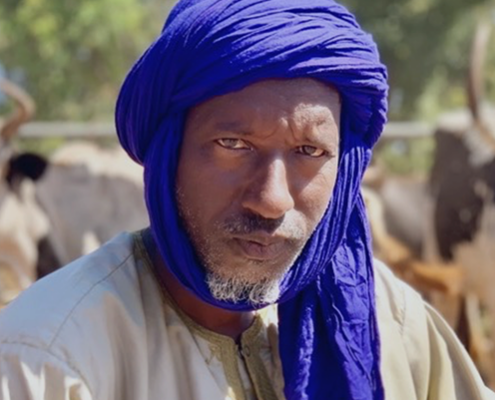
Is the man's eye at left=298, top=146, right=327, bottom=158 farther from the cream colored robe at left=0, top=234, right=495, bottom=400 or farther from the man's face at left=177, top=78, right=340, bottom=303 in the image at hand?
the cream colored robe at left=0, top=234, right=495, bottom=400

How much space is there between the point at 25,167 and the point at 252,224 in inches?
216

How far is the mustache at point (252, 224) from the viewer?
6.72 ft

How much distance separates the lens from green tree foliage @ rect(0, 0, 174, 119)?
924cm

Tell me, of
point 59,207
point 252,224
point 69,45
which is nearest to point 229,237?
point 252,224

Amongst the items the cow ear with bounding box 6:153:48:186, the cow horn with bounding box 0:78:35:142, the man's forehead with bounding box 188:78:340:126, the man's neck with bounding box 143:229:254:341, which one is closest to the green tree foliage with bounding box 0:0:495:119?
the cow horn with bounding box 0:78:35:142

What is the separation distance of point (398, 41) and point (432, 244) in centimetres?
848

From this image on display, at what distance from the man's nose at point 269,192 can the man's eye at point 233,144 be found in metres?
0.04

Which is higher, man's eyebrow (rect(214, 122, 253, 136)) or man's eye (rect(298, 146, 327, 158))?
man's eyebrow (rect(214, 122, 253, 136))

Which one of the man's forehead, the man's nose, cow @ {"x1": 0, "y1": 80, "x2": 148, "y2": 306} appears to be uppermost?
the man's forehead

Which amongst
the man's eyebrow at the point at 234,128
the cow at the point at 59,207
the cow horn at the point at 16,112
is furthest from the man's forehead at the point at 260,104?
the cow horn at the point at 16,112

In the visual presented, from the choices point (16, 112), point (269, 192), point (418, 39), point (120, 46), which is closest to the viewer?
point (269, 192)

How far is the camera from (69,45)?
994 cm

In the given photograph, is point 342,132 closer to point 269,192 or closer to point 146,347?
point 269,192

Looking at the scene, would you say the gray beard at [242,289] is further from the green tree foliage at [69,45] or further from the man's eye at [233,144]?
the green tree foliage at [69,45]
